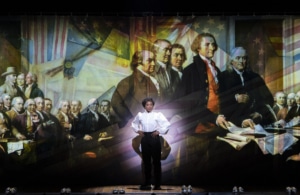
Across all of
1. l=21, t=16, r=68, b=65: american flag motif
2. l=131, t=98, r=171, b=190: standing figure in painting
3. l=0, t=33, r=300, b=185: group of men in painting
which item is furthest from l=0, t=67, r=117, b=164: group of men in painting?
l=131, t=98, r=171, b=190: standing figure in painting

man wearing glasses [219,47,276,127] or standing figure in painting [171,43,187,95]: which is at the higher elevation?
standing figure in painting [171,43,187,95]

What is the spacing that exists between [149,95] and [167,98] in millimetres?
359

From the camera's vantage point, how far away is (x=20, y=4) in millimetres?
11008

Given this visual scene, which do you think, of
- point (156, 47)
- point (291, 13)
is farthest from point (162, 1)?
point (291, 13)

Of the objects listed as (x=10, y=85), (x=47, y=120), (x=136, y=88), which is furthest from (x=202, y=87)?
(x=10, y=85)

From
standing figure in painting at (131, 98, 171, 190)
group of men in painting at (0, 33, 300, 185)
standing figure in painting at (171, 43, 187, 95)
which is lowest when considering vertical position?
standing figure in painting at (131, 98, 171, 190)

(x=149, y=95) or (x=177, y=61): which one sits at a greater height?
(x=177, y=61)

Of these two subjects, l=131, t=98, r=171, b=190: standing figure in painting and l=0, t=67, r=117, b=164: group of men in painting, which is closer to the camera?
l=131, t=98, r=171, b=190: standing figure in painting

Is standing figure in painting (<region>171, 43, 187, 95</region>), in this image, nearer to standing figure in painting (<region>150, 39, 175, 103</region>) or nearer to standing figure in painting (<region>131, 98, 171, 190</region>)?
standing figure in painting (<region>150, 39, 175, 103</region>)

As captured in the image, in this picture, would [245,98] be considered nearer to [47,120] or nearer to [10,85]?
[47,120]

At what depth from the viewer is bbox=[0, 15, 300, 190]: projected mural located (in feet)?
36.2

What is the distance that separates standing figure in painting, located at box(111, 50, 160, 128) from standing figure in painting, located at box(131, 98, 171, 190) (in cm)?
79

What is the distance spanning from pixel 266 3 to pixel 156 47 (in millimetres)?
2303

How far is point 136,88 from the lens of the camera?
36.3 ft
